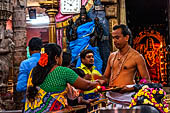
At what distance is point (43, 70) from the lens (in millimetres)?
3477

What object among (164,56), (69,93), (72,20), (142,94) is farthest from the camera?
(164,56)

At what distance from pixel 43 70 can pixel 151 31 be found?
8683 mm

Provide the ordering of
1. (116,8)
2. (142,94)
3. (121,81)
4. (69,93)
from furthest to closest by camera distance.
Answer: (116,8) → (121,81) → (69,93) → (142,94)

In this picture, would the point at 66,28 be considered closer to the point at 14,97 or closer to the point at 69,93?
the point at 14,97

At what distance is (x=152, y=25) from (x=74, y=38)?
3.05m

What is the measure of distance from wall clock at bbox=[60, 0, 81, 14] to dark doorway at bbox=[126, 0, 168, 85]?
65.5 inches

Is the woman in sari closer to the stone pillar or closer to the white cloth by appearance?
the white cloth

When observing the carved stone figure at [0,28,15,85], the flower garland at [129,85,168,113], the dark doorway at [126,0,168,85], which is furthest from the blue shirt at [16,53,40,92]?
the dark doorway at [126,0,168,85]

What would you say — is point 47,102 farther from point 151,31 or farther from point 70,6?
point 151,31

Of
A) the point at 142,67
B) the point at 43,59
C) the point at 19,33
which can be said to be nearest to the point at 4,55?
the point at 19,33

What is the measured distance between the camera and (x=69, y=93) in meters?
3.71

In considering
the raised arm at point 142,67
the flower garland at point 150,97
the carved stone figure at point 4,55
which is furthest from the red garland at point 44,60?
the carved stone figure at point 4,55

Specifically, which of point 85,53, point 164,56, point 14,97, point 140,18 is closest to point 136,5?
point 140,18

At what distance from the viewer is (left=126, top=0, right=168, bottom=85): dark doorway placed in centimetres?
1147
